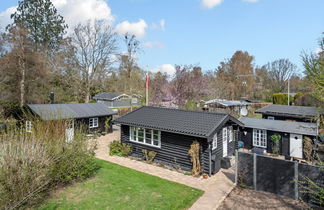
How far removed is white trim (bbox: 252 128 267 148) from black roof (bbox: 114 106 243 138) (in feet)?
11.9

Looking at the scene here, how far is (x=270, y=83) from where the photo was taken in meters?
49.8

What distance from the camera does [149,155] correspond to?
11.2 metres

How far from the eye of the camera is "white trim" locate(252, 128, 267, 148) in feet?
45.3

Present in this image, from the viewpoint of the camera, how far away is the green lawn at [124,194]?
6.48 m

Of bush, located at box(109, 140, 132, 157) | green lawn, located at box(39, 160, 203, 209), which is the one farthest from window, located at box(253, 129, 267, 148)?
bush, located at box(109, 140, 132, 157)

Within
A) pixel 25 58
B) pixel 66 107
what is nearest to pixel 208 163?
pixel 66 107

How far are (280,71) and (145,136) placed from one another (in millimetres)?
51512

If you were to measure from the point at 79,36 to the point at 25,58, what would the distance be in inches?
291

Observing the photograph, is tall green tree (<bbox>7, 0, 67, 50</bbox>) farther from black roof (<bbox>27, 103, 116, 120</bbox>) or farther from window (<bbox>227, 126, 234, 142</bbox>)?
window (<bbox>227, 126, 234, 142</bbox>)

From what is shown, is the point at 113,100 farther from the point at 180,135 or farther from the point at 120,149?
the point at 180,135

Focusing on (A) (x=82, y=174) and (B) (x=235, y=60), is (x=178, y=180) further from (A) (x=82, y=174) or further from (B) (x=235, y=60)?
(B) (x=235, y=60)

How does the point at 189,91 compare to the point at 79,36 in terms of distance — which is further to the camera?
the point at 79,36

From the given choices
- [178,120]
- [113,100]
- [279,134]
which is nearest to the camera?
[178,120]

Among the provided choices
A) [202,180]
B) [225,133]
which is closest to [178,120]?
[225,133]
